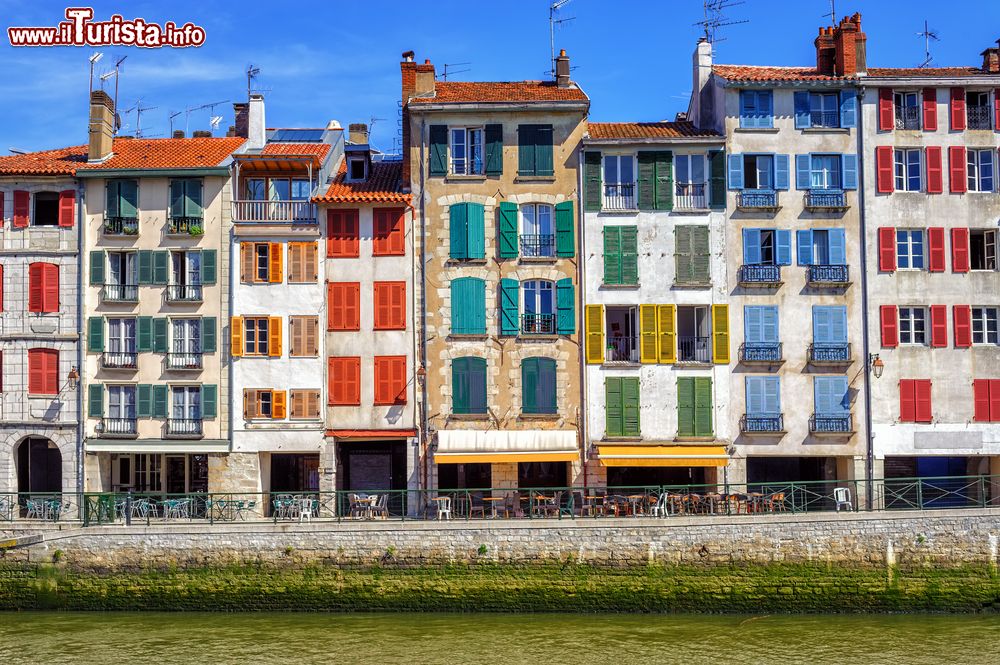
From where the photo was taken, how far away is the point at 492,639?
84.1 ft

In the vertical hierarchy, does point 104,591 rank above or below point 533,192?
below

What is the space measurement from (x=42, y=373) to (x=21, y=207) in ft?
17.6

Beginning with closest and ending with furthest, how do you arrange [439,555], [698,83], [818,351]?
[439,555], [818,351], [698,83]

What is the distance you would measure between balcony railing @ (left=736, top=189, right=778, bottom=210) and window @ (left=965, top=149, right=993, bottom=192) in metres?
6.30

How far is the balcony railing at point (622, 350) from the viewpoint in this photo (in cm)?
3431

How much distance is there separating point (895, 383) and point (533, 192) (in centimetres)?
1289

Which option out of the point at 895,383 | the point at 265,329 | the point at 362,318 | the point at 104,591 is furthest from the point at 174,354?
the point at 895,383

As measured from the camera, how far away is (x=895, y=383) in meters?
34.1

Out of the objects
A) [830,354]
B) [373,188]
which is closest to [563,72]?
[373,188]

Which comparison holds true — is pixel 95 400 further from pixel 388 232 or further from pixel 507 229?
pixel 507 229

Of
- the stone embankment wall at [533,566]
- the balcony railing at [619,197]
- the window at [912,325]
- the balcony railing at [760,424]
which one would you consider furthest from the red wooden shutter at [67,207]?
the window at [912,325]

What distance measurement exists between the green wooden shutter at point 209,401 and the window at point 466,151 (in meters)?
10.3

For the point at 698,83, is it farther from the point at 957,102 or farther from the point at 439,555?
the point at 439,555

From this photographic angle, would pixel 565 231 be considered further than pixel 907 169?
No
